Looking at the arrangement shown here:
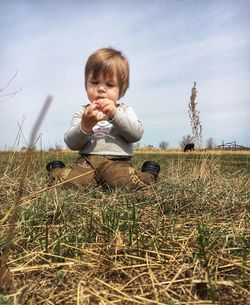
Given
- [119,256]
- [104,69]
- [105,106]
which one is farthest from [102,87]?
[119,256]

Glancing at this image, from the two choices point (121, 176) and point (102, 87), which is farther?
point (102, 87)

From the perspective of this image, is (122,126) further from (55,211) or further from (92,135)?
(55,211)

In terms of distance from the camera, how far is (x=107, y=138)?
364 cm

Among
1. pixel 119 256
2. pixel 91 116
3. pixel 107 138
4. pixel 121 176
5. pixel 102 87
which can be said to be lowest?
pixel 119 256

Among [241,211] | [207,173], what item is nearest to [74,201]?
[241,211]

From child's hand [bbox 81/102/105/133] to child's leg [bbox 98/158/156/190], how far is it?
399 mm

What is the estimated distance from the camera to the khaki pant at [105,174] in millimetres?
3158

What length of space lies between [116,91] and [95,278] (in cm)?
245

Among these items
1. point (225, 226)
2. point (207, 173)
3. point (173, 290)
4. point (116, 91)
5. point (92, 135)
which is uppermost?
point (116, 91)

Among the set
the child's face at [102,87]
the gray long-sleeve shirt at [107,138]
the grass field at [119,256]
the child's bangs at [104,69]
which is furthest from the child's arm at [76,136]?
the grass field at [119,256]

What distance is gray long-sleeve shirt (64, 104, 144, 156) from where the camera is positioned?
3.51 meters

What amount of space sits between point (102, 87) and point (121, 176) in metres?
0.87

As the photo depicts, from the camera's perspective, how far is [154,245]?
1.63 metres

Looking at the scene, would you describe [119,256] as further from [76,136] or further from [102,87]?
[102,87]
